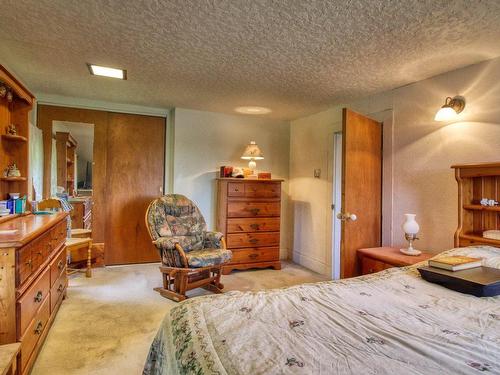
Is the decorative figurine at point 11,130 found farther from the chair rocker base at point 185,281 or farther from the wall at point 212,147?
the wall at point 212,147

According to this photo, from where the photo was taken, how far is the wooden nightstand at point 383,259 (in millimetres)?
2387

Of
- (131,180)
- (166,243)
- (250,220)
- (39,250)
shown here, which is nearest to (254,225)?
(250,220)

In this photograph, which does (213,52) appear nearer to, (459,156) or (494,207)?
(459,156)

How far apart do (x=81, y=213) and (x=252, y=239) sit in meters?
2.31

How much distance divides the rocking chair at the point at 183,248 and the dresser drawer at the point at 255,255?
1.97ft

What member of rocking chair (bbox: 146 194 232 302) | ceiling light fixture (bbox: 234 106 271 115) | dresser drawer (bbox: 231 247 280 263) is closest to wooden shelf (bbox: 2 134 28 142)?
rocking chair (bbox: 146 194 232 302)

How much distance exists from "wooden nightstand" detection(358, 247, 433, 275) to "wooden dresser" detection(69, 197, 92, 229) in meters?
3.46

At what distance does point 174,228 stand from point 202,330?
2.48 metres

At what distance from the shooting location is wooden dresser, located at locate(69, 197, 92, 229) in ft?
13.3

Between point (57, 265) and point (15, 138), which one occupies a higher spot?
point (15, 138)

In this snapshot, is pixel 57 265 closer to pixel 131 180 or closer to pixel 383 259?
pixel 131 180

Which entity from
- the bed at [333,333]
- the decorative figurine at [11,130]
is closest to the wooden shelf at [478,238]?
the bed at [333,333]

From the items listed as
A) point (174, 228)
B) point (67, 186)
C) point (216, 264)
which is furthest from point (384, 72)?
point (67, 186)

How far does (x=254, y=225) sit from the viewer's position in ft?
13.7
